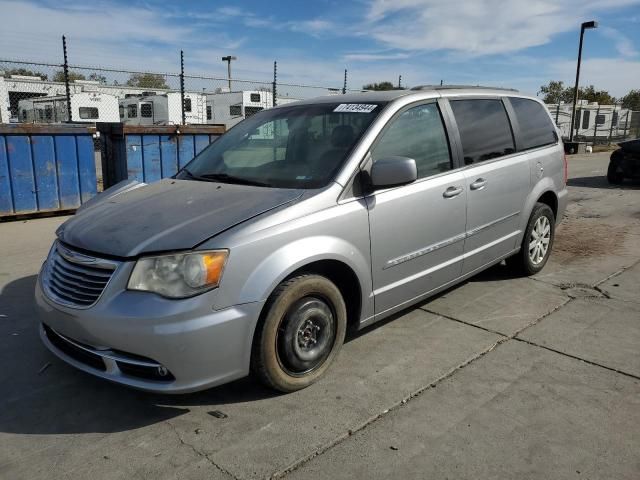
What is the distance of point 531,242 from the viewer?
523 cm

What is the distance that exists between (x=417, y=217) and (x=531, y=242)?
2.07 m

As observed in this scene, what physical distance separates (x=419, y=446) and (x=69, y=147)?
24.6 feet

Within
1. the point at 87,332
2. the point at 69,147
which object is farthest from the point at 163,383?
the point at 69,147

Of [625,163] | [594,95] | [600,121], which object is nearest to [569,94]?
[594,95]

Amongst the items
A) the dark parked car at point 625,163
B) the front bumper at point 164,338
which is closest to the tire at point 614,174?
the dark parked car at point 625,163

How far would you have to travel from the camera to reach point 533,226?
511 cm

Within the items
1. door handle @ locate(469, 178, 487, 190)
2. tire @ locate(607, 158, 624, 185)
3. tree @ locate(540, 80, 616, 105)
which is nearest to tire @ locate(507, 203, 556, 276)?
door handle @ locate(469, 178, 487, 190)

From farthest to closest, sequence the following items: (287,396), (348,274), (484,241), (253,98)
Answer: (253,98)
(484,241)
(348,274)
(287,396)

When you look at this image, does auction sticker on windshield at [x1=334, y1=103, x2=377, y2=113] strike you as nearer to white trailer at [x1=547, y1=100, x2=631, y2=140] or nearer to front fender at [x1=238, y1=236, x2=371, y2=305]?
front fender at [x1=238, y1=236, x2=371, y2=305]

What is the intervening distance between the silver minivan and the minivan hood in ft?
0.04

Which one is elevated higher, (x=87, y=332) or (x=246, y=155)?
(x=246, y=155)

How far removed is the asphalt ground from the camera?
255cm

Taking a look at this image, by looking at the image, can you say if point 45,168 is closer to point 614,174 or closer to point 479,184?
point 479,184

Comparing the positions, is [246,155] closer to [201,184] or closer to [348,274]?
[201,184]
